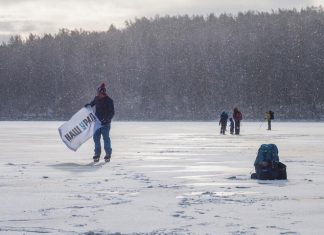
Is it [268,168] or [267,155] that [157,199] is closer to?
[268,168]

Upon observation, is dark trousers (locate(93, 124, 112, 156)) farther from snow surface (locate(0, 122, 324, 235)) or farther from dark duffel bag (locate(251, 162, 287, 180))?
dark duffel bag (locate(251, 162, 287, 180))

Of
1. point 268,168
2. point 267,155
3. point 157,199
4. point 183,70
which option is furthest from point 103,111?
point 183,70

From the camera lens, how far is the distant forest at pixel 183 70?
11775cm

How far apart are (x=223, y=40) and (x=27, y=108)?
40.1m

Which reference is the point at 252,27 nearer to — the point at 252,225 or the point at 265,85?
the point at 265,85

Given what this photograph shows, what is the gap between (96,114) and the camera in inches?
567

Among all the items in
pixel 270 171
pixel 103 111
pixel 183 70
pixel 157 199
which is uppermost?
pixel 183 70

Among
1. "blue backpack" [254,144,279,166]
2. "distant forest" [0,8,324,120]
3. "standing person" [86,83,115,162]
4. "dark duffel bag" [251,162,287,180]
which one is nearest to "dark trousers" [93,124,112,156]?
"standing person" [86,83,115,162]

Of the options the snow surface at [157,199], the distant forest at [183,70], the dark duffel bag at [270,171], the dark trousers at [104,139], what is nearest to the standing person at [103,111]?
the dark trousers at [104,139]

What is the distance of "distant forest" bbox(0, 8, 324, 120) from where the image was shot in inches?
4636

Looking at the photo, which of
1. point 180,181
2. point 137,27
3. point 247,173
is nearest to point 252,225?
point 180,181

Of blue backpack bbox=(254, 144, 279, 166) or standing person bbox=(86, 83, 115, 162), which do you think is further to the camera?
standing person bbox=(86, 83, 115, 162)

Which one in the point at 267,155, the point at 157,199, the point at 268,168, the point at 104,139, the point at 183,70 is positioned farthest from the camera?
the point at 183,70

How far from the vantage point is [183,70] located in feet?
424
